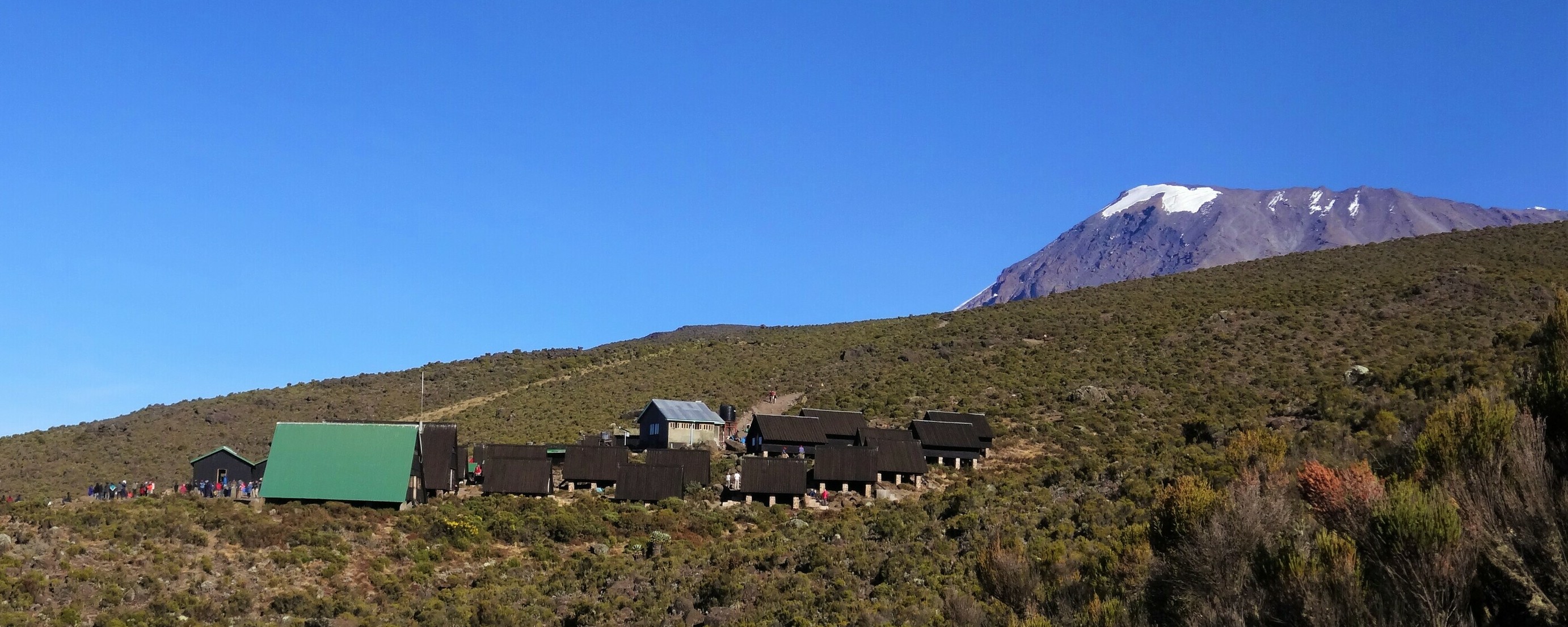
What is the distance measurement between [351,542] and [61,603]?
334 inches

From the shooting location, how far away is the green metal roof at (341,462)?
3625cm

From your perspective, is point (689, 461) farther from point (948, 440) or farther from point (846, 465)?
point (948, 440)

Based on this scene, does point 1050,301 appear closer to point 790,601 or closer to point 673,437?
point 673,437

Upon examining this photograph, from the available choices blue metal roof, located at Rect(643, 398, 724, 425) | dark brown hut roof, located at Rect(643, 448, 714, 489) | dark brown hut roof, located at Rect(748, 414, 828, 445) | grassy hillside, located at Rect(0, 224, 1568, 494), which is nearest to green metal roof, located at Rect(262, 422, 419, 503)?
dark brown hut roof, located at Rect(643, 448, 714, 489)

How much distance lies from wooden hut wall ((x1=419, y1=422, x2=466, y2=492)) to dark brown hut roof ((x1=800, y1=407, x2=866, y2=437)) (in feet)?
53.6

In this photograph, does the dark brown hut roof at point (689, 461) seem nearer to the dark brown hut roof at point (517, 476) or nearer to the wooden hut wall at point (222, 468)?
the dark brown hut roof at point (517, 476)

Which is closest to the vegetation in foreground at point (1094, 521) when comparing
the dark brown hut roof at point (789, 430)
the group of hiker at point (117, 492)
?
the group of hiker at point (117, 492)

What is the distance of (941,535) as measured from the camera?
102ft

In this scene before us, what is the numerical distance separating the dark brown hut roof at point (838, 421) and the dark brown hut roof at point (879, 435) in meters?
2.34

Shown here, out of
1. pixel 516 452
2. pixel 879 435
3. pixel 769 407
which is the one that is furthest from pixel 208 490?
pixel 769 407

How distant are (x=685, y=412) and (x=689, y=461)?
28.5ft

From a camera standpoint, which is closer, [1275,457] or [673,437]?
[1275,457]

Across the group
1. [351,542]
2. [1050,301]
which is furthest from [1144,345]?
[351,542]

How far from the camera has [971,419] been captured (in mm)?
48000
